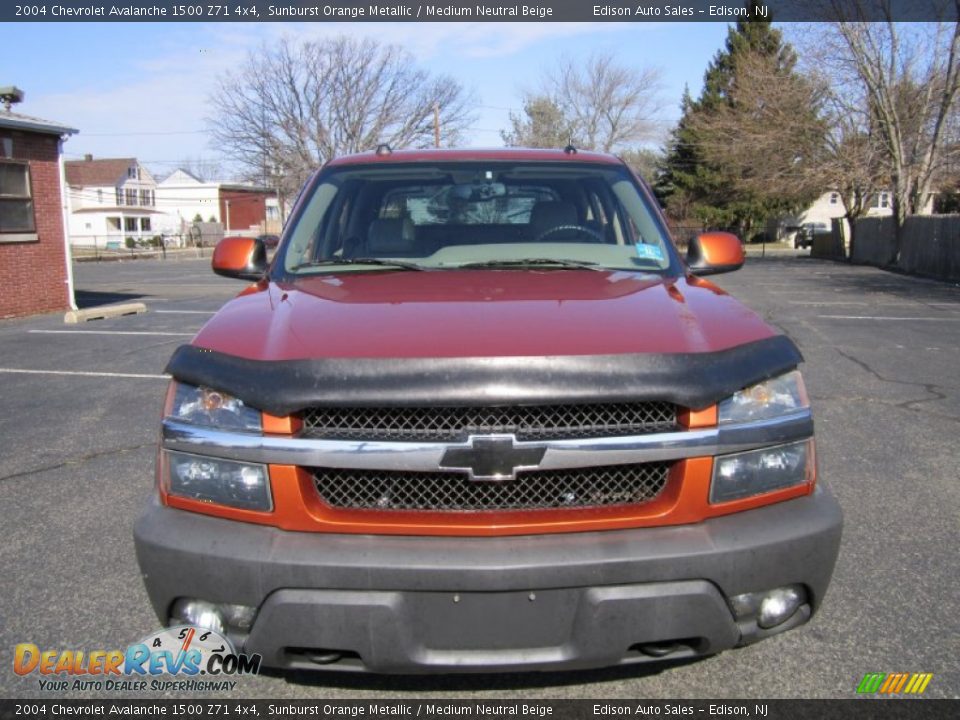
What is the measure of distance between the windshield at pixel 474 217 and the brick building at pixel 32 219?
1283 centimetres

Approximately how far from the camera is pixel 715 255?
11.9 ft

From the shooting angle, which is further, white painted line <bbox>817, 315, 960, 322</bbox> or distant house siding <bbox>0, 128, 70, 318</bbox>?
distant house siding <bbox>0, 128, 70, 318</bbox>

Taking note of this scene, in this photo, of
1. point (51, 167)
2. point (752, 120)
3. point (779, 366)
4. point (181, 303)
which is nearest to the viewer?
point (779, 366)

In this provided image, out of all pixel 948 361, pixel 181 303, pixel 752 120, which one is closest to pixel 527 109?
pixel 752 120

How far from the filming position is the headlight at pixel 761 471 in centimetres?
217

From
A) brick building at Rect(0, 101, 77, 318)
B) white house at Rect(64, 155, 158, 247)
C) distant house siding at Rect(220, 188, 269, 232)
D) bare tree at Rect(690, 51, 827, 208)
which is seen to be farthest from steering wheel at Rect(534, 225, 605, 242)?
distant house siding at Rect(220, 188, 269, 232)

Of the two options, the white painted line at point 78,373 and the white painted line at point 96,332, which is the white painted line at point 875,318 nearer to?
the white painted line at point 96,332

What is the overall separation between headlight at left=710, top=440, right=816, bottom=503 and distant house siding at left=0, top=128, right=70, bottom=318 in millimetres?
14898

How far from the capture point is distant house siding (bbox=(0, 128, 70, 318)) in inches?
560

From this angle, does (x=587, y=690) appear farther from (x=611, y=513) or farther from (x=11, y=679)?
(x=11, y=679)

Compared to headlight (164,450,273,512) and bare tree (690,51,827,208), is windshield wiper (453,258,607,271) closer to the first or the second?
headlight (164,450,273,512)

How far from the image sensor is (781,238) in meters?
66.3

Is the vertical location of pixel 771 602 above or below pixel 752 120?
below

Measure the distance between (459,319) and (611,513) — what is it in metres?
0.70
